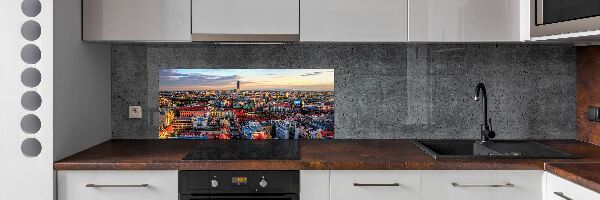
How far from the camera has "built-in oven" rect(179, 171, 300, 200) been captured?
2.36 m

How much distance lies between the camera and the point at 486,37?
271 cm

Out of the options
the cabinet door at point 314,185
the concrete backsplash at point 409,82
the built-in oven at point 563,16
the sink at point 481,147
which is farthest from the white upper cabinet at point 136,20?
the built-in oven at point 563,16

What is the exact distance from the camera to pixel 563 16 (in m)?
2.34

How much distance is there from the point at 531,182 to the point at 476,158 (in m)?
0.24

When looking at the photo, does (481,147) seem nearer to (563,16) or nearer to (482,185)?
(482,185)

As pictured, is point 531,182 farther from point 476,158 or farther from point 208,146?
point 208,146

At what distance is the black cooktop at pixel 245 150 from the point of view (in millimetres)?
2449

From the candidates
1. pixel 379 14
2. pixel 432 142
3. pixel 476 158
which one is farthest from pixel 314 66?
pixel 476 158

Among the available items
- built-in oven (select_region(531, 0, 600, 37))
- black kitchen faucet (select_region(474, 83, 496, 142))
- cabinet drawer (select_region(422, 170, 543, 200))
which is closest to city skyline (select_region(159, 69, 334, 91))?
black kitchen faucet (select_region(474, 83, 496, 142))

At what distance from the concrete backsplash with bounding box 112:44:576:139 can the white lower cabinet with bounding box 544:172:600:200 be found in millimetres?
798

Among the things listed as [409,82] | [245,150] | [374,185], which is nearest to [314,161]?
[374,185]

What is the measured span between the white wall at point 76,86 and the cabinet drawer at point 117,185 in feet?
0.41

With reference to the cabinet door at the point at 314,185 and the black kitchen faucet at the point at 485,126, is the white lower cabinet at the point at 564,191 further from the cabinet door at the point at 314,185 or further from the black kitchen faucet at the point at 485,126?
the cabinet door at the point at 314,185

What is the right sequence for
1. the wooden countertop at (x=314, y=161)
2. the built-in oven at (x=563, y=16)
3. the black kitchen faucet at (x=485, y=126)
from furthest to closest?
the black kitchen faucet at (x=485, y=126) < the wooden countertop at (x=314, y=161) < the built-in oven at (x=563, y=16)
